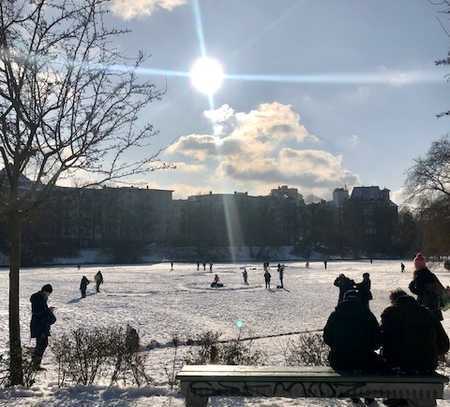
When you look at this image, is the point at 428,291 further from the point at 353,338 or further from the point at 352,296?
the point at 353,338

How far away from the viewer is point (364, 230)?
117 meters

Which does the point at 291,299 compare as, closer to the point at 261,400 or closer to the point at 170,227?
the point at 261,400

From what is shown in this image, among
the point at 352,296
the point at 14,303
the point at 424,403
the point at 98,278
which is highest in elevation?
the point at 352,296

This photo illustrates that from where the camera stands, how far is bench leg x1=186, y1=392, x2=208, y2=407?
4941 mm

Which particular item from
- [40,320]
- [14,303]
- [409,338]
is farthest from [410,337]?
[40,320]

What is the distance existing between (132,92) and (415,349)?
5.11 m

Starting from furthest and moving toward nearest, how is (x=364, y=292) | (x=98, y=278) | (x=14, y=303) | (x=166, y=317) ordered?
1. (x=98, y=278)
2. (x=166, y=317)
3. (x=364, y=292)
4. (x=14, y=303)

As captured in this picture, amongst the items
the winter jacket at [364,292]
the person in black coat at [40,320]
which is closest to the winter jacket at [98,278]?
the person in black coat at [40,320]

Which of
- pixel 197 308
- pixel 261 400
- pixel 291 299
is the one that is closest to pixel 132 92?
pixel 261 400

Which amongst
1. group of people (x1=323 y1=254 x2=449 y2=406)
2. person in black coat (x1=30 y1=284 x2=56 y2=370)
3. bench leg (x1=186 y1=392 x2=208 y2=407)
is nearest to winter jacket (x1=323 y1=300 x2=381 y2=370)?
group of people (x1=323 y1=254 x2=449 y2=406)

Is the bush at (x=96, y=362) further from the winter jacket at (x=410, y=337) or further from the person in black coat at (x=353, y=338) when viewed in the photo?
the winter jacket at (x=410, y=337)

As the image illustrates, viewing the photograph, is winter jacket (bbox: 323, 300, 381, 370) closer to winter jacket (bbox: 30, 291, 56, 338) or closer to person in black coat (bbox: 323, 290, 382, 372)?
person in black coat (bbox: 323, 290, 382, 372)

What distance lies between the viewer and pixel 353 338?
16.6 ft

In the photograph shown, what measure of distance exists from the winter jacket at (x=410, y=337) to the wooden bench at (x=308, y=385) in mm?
193
